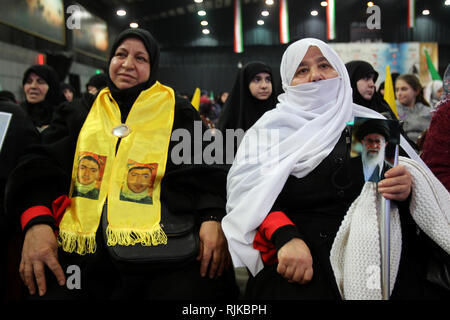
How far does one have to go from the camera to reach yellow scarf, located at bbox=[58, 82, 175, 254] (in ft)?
A: 5.37

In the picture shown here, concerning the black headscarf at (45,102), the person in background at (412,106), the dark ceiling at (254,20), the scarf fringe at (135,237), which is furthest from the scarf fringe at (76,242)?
the dark ceiling at (254,20)

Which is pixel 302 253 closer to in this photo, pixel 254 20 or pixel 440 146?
pixel 440 146

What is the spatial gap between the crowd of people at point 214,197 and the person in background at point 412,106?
8.02ft

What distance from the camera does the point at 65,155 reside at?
1803 mm

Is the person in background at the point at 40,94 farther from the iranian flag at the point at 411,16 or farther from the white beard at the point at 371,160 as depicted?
the iranian flag at the point at 411,16

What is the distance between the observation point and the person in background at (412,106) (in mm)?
3953

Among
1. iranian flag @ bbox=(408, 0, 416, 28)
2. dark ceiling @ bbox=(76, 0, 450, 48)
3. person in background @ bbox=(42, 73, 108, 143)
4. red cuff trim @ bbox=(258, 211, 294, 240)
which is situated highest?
dark ceiling @ bbox=(76, 0, 450, 48)

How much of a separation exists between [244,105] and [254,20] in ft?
46.2

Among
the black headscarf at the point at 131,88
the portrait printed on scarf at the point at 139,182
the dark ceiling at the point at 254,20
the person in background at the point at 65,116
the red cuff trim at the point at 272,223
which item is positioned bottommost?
the red cuff trim at the point at 272,223

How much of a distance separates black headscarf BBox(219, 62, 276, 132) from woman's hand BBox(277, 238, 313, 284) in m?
2.17

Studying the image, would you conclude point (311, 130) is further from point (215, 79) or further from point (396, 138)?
point (215, 79)

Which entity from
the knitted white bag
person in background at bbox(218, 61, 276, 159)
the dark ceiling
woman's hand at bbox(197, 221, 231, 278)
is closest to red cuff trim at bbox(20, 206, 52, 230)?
woman's hand at bbox(197, 221, 231, 278)

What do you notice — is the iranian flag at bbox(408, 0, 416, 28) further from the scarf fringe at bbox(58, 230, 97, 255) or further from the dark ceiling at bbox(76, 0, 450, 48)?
the scarf fringe at bbox(58, 230, 97, 255)
